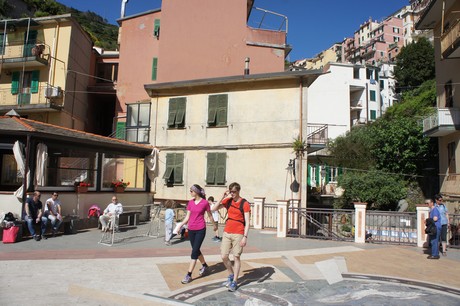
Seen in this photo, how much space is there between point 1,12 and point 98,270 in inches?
1726

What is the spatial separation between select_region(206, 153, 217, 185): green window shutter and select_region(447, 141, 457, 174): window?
1415cm

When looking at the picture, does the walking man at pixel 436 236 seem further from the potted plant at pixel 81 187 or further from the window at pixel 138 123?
the window at pixel 138 123

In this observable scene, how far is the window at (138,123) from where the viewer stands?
20.4 meters

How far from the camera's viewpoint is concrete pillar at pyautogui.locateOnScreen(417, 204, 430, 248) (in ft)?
36.7

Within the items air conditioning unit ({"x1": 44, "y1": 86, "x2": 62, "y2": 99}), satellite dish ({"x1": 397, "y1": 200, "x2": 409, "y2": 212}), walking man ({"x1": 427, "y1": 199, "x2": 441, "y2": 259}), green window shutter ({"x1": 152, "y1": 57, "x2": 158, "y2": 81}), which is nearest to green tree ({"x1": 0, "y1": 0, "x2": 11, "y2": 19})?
air conditioning unit ({"x1": 44, "y1": 86, "x2": 62, "y2": 99})

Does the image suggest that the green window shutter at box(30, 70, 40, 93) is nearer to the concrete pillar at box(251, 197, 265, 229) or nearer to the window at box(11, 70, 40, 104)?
the window at box(11, 70, 40, 104)

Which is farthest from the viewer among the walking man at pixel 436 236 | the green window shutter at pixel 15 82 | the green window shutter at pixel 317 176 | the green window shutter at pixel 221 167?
the green window shutter at pixel 317 176

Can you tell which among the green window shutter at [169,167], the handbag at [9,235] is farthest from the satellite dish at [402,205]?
the handbag at [9,235]

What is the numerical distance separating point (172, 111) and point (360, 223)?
38.0 feet

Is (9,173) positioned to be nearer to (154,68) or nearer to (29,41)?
(154,68)

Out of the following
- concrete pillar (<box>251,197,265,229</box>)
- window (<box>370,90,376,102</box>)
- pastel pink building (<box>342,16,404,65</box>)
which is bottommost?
concrete pillar (<box>251,197,265,229</box>)

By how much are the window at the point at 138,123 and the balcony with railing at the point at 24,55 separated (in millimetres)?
8980

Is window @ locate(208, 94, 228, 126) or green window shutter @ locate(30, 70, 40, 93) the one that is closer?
window @ locate(208, 94, 228, 126)

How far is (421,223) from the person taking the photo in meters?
11.2
